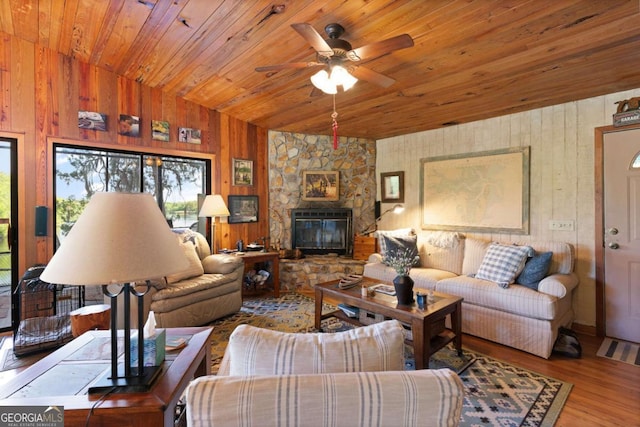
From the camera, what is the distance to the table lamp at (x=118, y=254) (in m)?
0.94

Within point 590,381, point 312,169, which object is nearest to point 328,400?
point 590,381

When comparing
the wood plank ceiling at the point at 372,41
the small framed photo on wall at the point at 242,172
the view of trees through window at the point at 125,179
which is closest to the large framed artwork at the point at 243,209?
the small framed photo on wall at the point at 242,172

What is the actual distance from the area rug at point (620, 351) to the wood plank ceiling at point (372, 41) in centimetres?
237

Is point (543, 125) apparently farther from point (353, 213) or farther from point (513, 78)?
point (353, 213)

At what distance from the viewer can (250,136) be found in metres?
4.51

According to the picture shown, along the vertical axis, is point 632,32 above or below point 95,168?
above

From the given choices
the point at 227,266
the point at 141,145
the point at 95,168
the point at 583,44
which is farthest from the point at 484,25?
the point at 95,168

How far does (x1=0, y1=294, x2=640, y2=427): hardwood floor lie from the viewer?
1.81m

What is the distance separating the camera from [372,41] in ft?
7.27

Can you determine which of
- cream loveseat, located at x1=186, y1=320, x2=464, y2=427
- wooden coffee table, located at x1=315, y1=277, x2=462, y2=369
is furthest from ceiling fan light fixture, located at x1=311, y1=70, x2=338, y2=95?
cream loveseat, located at x1=186, y1=320, x2=464, y2=427

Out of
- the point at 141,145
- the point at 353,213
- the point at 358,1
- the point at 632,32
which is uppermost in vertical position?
the point at 358,1

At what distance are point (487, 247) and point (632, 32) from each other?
→ 214cm

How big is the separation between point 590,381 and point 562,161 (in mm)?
2154

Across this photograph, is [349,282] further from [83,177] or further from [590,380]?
[83,177]
